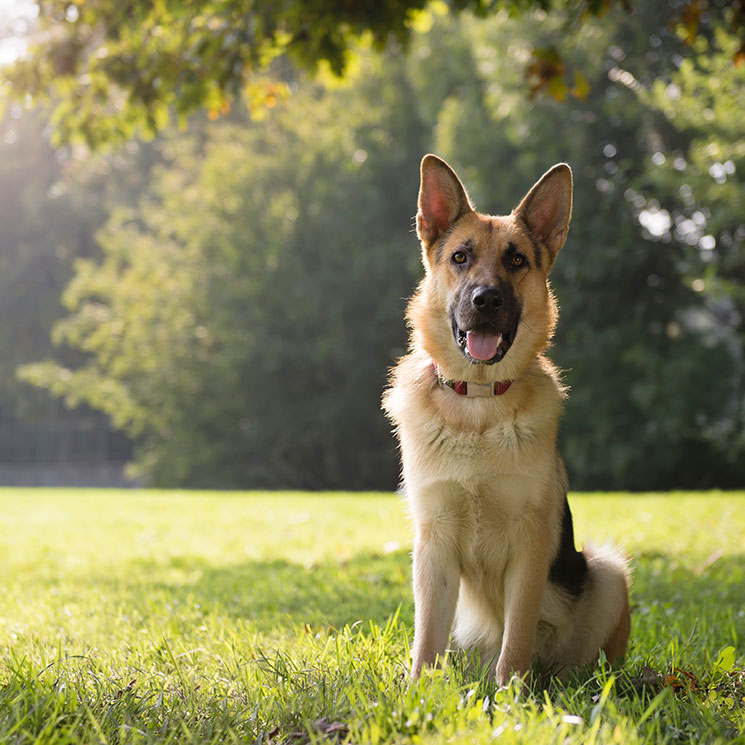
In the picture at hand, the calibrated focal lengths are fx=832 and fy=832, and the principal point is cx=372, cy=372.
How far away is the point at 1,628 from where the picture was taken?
4480mm

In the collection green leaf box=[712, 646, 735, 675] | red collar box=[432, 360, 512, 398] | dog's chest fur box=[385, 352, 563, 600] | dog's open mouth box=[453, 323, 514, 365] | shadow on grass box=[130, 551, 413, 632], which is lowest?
shadow on grass box=[130, 551, 413, 632]

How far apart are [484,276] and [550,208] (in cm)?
61

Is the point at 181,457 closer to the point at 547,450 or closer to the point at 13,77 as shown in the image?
the point at 13,77

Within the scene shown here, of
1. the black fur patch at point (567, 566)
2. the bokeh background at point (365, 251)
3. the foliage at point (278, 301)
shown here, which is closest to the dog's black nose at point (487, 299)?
the black fur patch at point (567, 566)

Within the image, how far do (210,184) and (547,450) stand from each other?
83.9 feet

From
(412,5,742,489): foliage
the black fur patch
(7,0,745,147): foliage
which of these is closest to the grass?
the black fur patch

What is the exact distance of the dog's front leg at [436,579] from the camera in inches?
134

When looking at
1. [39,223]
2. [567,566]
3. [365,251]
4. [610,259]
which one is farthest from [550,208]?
[39,223]

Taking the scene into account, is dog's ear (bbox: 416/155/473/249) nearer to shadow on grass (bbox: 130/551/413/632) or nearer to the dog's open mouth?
the dog's open mouth

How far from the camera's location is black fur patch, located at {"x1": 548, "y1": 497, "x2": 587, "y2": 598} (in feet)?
12.0

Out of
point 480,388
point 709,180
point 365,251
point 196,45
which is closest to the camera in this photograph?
point 480,388

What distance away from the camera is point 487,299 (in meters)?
3.47

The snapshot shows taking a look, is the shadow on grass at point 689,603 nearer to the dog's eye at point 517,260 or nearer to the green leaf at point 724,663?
the green leaf at point 724,663

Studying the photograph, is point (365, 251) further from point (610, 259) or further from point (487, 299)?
point (487, 299)
